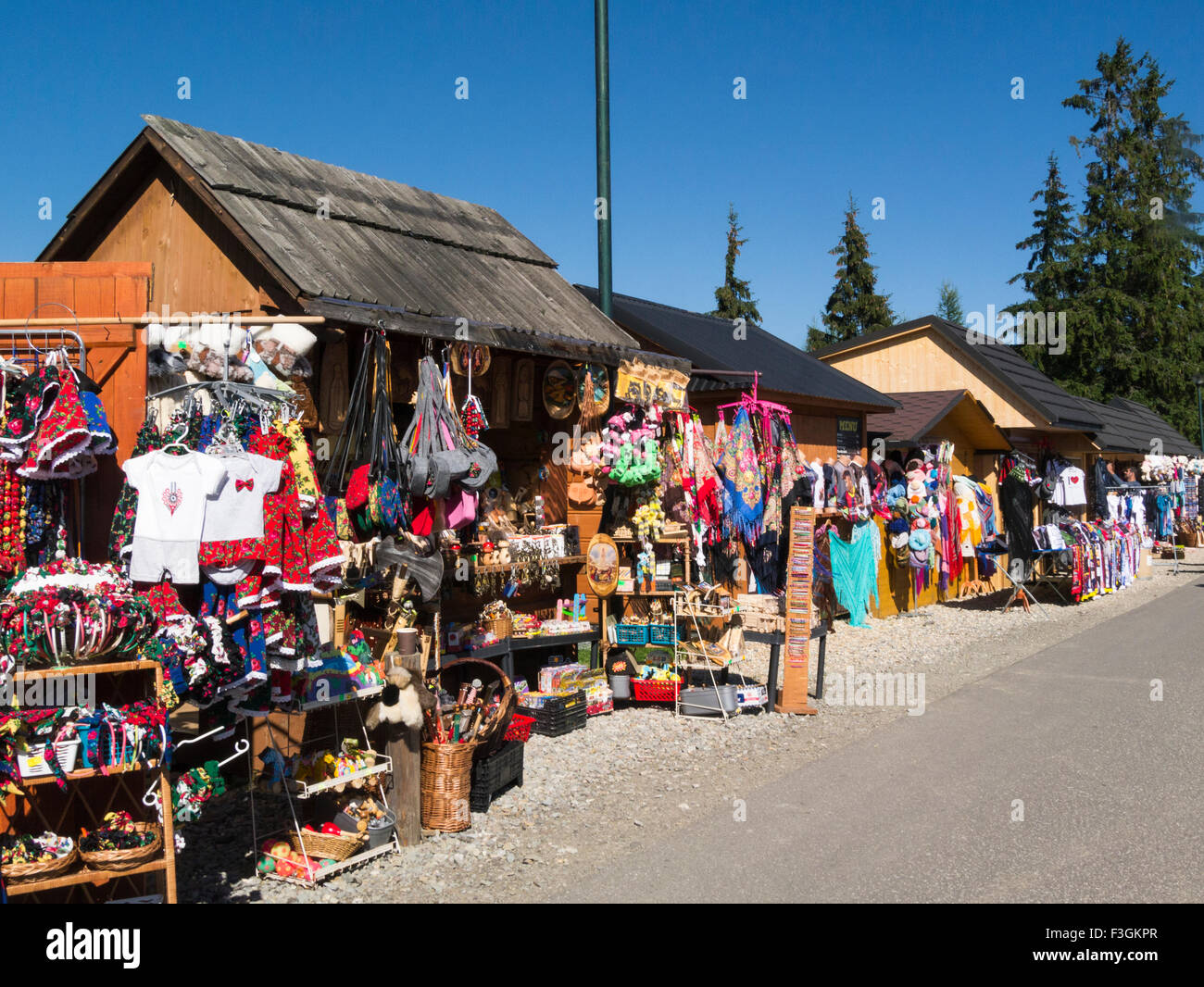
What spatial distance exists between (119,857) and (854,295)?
43566 mm

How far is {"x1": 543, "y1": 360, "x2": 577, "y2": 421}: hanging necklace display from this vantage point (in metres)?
9.70

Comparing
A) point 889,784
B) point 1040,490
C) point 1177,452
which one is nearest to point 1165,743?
point 889,784

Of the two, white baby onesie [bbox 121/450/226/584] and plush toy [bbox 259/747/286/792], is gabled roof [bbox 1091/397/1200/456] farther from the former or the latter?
white baby onesie [bbox 121/450/226/584]

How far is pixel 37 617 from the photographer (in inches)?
171

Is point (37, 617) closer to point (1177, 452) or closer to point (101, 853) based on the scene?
point (101, 853)

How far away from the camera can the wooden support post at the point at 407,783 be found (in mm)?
6273

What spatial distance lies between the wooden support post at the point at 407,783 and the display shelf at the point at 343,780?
0.26ft

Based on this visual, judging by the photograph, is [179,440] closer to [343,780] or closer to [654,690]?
[343,780]

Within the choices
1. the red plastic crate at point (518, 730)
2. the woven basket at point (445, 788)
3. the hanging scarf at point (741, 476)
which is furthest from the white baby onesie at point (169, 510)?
the hanging scarf at point (741, 476)

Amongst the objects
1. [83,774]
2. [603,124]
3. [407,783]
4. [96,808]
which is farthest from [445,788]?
[603,124]

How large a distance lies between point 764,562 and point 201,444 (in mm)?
9175

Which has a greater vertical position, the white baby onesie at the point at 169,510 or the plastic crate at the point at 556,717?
the white baby onesie at the point at 169,510

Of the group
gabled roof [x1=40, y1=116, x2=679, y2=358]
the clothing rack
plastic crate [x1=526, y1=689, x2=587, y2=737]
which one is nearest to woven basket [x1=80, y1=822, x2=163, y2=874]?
the clothing rack

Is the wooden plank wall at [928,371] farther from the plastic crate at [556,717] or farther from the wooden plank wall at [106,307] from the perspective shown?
the wooden plank wall at [106,307]
